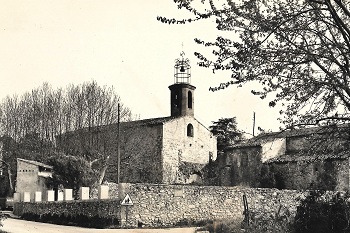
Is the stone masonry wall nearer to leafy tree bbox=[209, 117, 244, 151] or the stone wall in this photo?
the stone wall

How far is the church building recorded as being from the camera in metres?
42.0

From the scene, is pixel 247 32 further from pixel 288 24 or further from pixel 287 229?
pixel 287 229

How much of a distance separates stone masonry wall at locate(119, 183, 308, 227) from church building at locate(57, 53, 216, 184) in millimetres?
17319

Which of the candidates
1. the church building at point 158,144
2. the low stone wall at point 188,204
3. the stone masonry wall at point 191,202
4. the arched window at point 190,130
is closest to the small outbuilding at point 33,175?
the church building at point 158,144

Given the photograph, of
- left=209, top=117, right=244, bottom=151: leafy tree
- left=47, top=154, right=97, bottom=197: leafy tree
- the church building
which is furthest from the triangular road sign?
left=209, top=117, right=244, bottom=151: leafy tree

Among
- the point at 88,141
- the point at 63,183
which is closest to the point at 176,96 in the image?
the point at 88,141

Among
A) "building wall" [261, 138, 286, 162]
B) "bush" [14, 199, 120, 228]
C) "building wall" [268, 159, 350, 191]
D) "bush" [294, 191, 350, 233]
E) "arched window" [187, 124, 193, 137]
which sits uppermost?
"arched window" [187, 124, 193, 137]

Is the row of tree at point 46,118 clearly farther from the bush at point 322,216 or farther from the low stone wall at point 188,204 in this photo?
the bush at point 322,216

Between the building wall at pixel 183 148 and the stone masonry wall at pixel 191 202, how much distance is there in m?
17.3

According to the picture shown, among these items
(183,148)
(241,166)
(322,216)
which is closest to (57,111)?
(183,148)

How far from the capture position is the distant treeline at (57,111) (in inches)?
1677

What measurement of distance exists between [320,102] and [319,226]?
18.0ft

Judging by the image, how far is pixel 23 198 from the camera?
103 feet

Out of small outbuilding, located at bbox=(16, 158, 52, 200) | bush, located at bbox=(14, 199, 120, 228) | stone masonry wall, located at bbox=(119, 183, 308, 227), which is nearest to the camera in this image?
bush, located at bbox=(14, 199, 120, 228)
